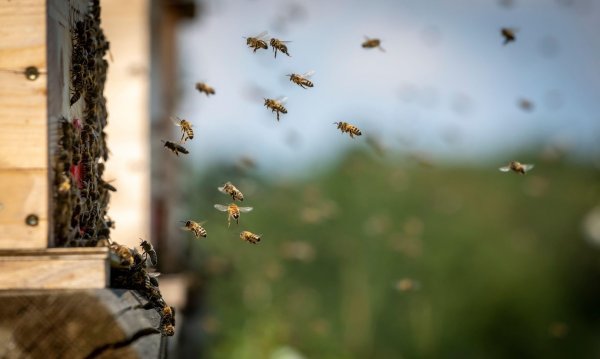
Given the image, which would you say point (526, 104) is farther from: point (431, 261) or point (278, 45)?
point (431, 261)

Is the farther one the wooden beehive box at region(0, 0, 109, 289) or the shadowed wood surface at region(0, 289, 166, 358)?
the wooden beehive box at region(0, 0, 109, 289)

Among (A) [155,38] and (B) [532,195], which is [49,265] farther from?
(B) [532,195]

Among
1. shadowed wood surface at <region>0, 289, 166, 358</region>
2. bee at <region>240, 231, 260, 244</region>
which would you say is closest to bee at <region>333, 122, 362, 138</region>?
bee at <region>240, 231, 260, 244</region>

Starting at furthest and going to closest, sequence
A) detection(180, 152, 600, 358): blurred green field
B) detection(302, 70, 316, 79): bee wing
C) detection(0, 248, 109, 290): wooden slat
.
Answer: detection(180, 152, 600, 358): blurred green field < detection(302, 70, 316, 79): bee wing < detection(0, 248, 109, 290): wooden slat

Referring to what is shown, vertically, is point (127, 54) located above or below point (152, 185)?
above

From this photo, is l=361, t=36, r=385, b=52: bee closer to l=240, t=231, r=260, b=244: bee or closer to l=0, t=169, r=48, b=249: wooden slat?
l=240, t=231, r=260, b=244: bee

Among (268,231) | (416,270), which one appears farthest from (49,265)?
(268,231)
